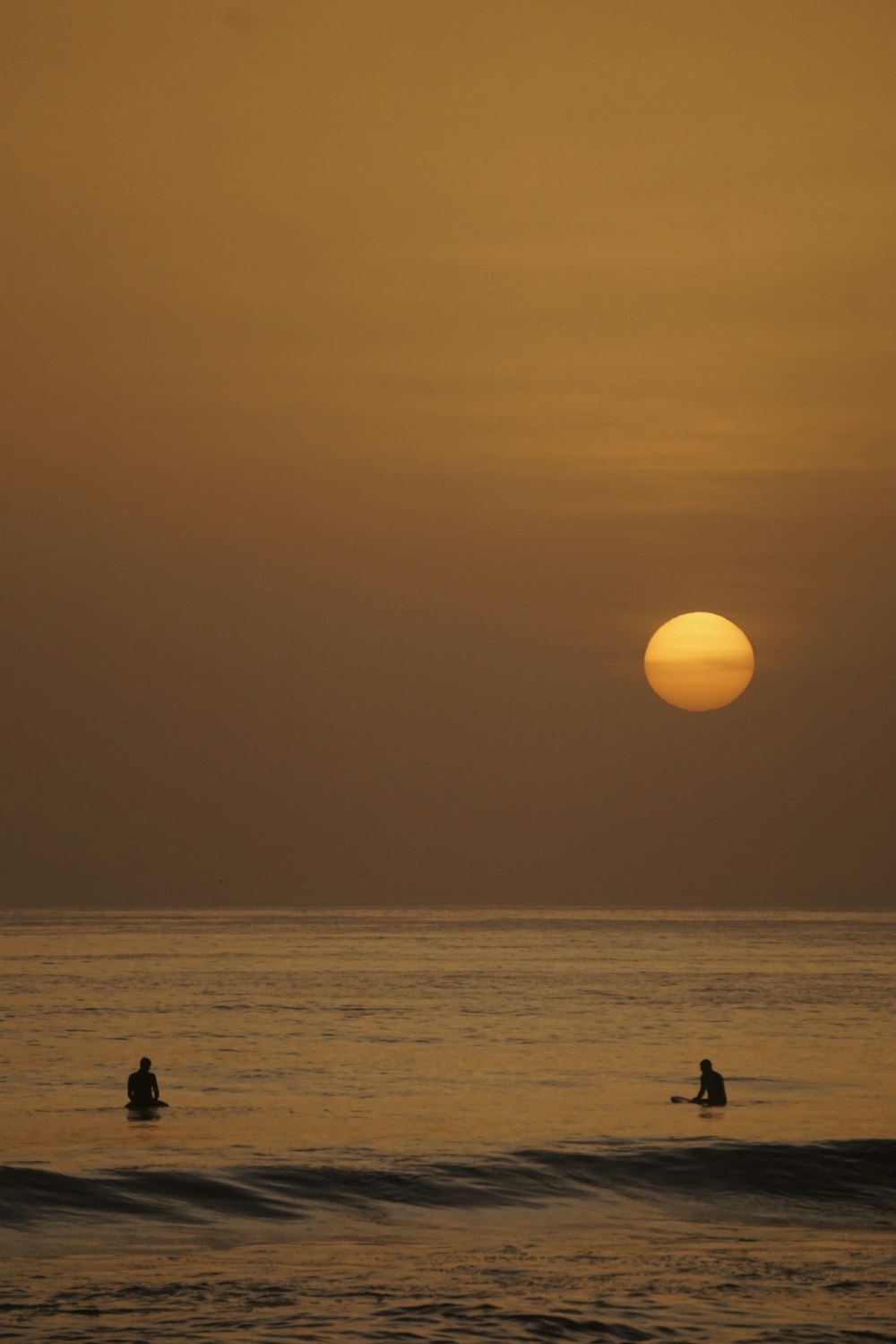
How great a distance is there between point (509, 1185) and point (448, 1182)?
121 cm

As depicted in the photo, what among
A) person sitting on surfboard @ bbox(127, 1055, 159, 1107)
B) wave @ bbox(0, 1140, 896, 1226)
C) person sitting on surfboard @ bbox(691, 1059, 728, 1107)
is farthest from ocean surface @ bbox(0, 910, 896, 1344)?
person sitting on surfboard @ bbox(127, 1055, 159, 1107)

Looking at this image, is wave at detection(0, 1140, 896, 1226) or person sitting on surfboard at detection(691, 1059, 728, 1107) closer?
wave at detection(0, 1140, 896, 1226)

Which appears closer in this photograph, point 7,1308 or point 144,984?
point 7,1308

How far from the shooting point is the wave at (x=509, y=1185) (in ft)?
92.0

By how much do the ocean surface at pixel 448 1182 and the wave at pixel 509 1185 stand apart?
8cm

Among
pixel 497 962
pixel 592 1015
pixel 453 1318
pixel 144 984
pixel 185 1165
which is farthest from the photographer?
pixel 497 962

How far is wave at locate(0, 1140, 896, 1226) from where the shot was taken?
28031mm

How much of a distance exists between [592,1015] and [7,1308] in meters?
58.6

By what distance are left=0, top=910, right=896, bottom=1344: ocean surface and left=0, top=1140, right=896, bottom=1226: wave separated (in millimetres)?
84

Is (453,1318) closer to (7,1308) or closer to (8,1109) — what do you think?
(7,1308)

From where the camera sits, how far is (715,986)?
103 metres

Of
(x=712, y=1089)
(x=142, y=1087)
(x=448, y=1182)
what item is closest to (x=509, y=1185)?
(x=448, y=1182)

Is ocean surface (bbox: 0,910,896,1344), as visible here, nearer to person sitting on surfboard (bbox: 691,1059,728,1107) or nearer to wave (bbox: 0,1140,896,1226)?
wave (bbox: 0,1140,896,1226)

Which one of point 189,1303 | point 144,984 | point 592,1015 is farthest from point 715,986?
point 189,1303
